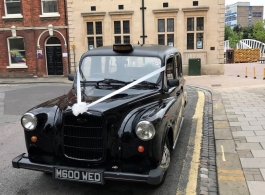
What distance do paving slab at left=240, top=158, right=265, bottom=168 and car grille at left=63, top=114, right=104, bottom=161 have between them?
2441 mm

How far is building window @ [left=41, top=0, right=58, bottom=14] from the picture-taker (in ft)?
64.1

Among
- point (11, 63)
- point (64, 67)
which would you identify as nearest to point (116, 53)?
point (64, 67)

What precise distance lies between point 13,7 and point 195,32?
12.8m

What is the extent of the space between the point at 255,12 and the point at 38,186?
175376 millimetres

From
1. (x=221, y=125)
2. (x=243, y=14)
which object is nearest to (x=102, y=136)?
(x=221, y=125)

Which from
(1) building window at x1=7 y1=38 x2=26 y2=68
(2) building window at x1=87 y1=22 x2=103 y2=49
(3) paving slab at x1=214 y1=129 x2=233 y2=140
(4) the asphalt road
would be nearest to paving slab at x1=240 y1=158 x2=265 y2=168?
(4) the asphalt road

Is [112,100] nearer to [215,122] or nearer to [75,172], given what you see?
[75,172]

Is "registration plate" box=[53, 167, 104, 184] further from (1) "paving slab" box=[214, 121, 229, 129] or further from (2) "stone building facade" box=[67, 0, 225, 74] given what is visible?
(2) "stone building facade" box=[67, 0, 225, 74]

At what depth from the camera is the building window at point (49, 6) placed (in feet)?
64.1

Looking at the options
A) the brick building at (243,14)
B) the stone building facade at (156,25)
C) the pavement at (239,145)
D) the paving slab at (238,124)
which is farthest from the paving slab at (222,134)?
the brick building at (243,14)

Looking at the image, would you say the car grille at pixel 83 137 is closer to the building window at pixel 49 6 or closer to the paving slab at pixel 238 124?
the paving slab at pixel 238 124

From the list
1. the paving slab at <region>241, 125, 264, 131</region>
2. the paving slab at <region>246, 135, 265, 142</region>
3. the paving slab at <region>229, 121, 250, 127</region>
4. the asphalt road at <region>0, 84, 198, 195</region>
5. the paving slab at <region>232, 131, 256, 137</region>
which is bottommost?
the asphalt road at <region>0, 84, 198, 195</region>

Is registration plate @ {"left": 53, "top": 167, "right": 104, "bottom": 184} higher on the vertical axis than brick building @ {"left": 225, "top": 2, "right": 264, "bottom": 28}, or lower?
lower

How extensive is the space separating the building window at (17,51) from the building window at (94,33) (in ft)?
16.1
